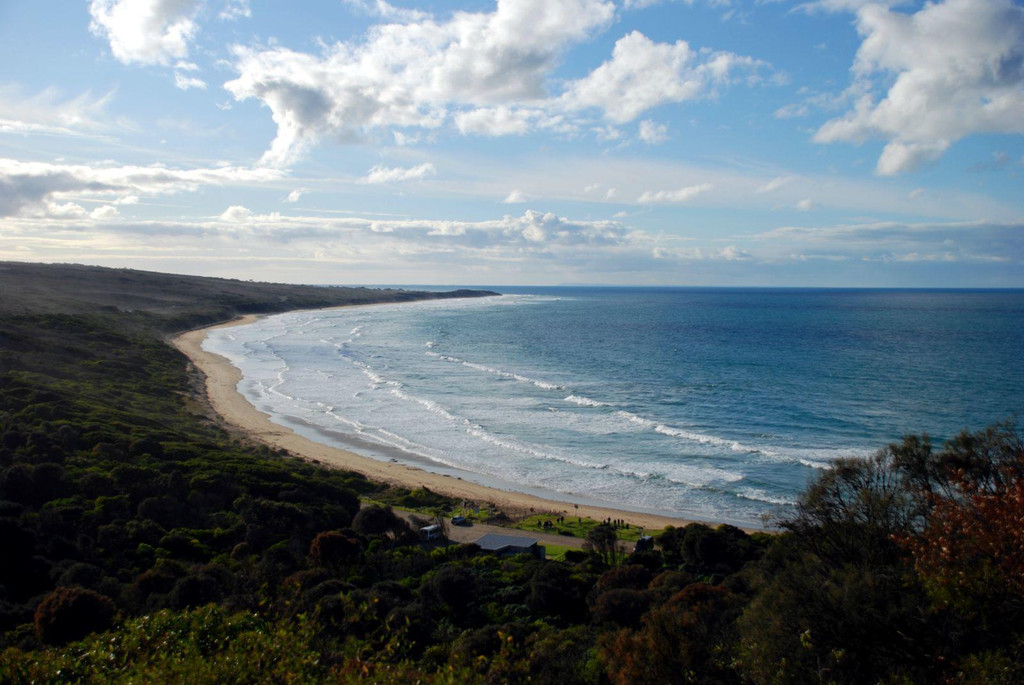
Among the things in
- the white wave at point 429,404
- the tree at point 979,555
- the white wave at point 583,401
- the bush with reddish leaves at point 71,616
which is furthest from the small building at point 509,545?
the white wave at point 583,401

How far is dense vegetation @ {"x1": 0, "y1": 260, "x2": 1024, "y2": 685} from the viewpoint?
984cm

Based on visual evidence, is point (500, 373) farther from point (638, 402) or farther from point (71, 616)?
point (71, 616)

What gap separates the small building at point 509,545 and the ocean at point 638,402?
7.59 meters

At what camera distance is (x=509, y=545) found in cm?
2412

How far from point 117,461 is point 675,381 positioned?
4667 cm

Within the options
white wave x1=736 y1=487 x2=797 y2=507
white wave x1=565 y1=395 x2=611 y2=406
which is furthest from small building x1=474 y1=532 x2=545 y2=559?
white wave x1=565 y1=395 x2=611 y2=406

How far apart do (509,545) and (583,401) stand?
3009 cm

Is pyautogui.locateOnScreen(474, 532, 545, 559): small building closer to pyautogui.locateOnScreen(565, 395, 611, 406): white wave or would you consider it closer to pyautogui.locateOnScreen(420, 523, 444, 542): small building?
pyautogui.locateOnScreen(420, 523, 444, 542): small building

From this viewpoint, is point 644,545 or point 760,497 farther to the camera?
point 760,497

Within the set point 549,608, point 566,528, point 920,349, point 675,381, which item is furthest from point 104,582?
point 920,349

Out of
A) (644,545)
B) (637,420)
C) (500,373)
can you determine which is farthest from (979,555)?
(500,373)

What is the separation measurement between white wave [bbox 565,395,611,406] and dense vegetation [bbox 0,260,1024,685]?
77.2 feet

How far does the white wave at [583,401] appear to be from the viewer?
5247cm

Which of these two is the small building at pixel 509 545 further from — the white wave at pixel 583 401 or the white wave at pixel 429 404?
the white wave at pixel 583 401
